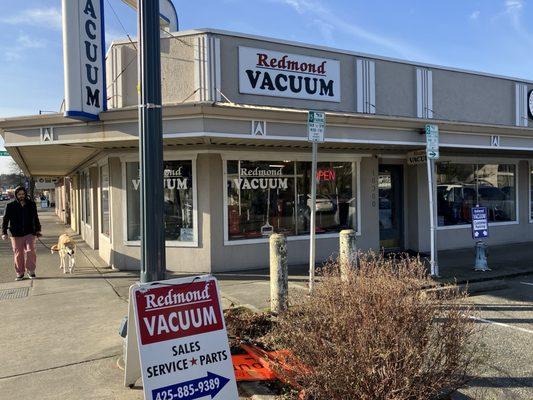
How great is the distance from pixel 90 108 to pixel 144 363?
5951 millimetres

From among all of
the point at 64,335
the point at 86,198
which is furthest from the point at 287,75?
the point at 86,198

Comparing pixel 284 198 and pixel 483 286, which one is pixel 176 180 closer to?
pixel 284 198

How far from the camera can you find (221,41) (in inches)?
365

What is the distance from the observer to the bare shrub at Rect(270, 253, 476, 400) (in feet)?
10.6

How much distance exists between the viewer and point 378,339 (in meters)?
3.27

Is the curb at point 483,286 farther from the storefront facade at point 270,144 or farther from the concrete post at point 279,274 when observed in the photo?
the concrete post at point 279,274

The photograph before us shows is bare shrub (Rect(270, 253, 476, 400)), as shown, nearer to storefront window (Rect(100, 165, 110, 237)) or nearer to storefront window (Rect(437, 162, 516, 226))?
storefront window (Rect(100, 165, 110, 237))

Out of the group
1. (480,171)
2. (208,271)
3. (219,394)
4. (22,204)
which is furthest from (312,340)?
(480,171)

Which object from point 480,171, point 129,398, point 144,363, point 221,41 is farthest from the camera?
point 480,171

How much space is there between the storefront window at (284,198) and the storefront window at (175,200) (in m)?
0.82

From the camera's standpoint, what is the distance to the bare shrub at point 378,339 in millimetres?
3219

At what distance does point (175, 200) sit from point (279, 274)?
14.1ft

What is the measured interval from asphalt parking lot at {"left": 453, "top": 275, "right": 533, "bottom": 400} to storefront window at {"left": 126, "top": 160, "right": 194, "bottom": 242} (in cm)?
554

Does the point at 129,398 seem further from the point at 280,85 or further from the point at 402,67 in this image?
the point at 402,67
